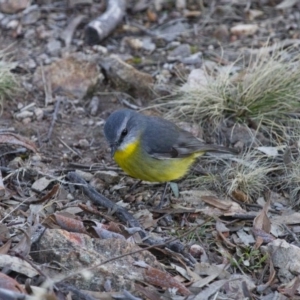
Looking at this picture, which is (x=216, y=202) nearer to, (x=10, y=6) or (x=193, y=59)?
(x=193, y=59)

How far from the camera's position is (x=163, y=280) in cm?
468

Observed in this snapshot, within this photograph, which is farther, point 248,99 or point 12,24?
point 12,24

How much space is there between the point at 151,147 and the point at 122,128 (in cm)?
36

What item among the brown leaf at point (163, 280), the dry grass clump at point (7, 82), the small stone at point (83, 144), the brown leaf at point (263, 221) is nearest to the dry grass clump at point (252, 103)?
the small stone at point (83, 144)

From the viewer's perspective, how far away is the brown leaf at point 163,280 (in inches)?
184

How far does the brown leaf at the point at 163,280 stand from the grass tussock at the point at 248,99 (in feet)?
8.53

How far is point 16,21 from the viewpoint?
8.84 m

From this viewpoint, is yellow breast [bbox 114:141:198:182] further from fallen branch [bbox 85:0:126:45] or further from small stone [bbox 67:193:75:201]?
fallen branch [bbox 85:0:126:45]

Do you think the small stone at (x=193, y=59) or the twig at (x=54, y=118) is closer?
the twig at (x=54, y=118)

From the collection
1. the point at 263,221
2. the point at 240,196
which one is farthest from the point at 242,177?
the point at 263,221

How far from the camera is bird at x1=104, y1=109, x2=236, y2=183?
19.8 feet

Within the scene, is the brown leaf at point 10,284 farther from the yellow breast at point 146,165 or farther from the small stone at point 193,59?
the small stone at point 193,59

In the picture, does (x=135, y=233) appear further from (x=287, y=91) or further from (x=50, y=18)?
(x=50, y=18)

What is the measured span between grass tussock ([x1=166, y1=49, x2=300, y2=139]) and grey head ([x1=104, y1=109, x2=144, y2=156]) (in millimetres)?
983
